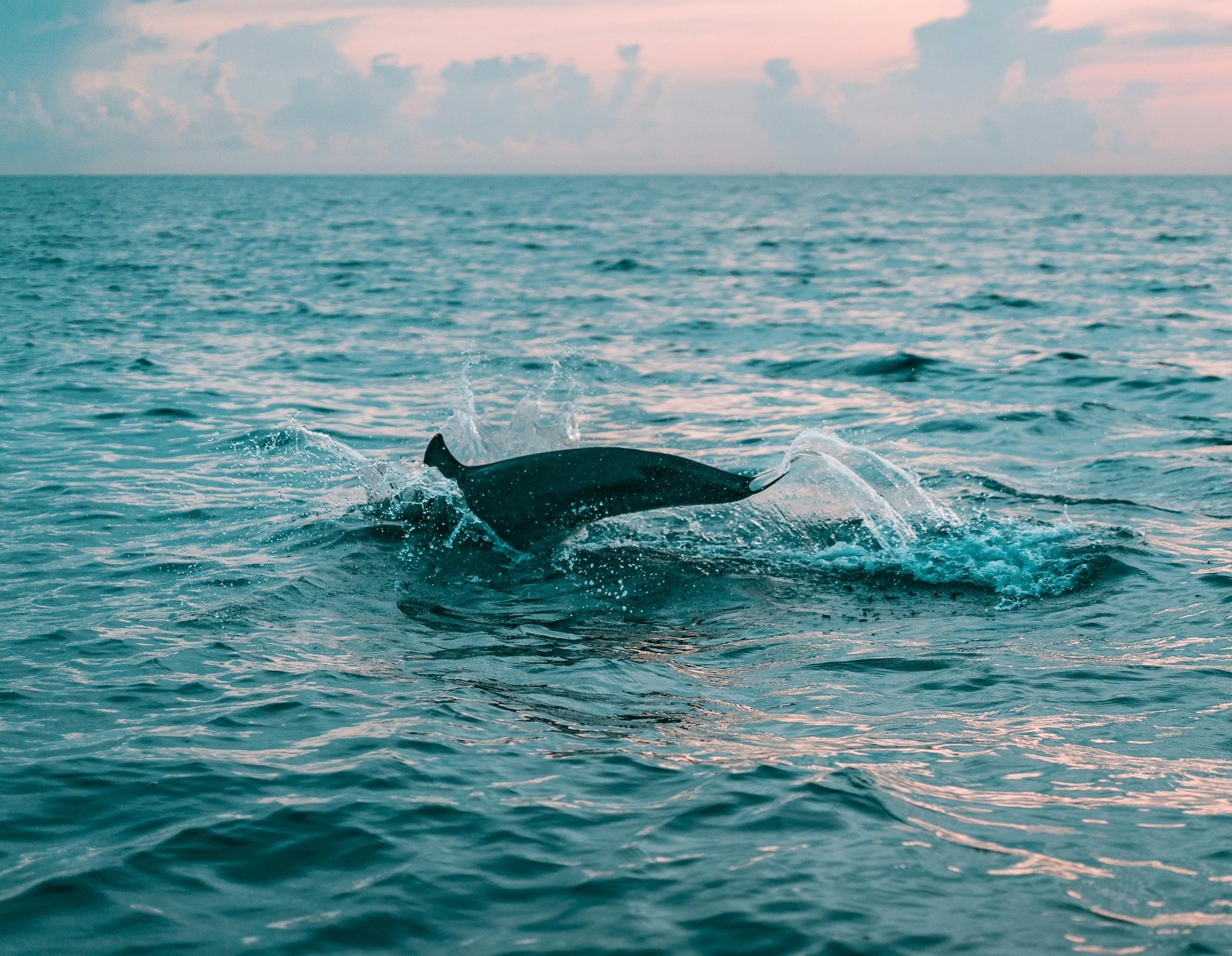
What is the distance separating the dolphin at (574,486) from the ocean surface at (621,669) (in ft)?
1.82

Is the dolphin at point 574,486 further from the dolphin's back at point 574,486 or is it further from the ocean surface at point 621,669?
the ocean surface at point 621,669

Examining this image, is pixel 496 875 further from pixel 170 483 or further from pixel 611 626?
pixel 170 483

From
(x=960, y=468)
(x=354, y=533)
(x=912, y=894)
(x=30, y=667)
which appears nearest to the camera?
(x=912, y=894)

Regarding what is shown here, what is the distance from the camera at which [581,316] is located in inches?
1072

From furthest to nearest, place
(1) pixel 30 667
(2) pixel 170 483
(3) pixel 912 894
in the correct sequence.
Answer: (2) pixel 170 483
(1) pixel 30 667
(3) pixel 912 894

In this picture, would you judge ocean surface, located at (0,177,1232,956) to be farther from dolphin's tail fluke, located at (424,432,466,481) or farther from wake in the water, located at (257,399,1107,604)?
dolphin's tail fluke, located at (424,432,466,481)

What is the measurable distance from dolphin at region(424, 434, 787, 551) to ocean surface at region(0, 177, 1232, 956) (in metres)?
0.55

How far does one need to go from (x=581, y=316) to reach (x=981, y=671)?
20914mm

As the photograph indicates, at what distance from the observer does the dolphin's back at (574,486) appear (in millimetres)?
7762

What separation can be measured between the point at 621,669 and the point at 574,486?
5.34 ft

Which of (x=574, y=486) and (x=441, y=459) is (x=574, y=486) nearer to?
(x=574, y=486)

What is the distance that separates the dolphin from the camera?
306 inches

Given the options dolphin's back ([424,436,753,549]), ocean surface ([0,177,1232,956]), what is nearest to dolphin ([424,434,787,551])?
dolphin's back ([424,436,753,549])

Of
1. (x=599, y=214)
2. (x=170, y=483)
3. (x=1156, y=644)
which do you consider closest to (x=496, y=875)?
(x=1156, y=644)
